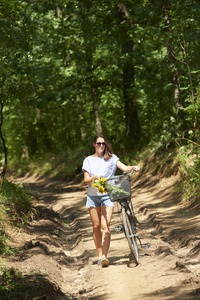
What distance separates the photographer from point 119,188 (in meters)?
6.70

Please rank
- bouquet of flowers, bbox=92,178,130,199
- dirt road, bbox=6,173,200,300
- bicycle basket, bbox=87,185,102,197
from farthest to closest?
bicycle basket, bbox=87,185,102,197
bouquet of flowers, bbox=92,178,130,199
dirt road, bbox=6,173,200,300

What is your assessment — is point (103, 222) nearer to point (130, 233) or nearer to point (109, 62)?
point (130, 233)

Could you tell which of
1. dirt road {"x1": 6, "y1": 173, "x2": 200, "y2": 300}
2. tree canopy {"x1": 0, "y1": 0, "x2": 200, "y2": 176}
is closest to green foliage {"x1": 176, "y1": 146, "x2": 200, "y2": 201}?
dirt road {"x1": 6, "y1": 173, "x2": 200, "y2": 300}

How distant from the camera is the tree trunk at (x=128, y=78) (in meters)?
18.4

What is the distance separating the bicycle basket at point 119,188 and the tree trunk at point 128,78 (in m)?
12.0

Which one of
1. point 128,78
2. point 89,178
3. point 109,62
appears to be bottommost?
point 89,178

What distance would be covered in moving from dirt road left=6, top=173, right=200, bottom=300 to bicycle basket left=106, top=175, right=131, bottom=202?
1.10 meters

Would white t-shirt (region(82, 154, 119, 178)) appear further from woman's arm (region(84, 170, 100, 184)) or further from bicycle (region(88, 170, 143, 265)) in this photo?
bicycle (region(88, 170, 143, 265))

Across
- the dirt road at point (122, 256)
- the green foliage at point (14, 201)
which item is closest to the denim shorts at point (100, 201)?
the dirt road at point (122, 256)

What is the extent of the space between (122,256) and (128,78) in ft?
44.4

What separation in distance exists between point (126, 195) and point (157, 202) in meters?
6.33

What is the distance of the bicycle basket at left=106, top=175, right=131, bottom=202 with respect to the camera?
664 centimetres

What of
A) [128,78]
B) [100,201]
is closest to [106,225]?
[100,201]

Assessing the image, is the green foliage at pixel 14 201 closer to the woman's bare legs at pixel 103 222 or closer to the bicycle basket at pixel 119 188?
the woman's bare legs at pixel 103 222
